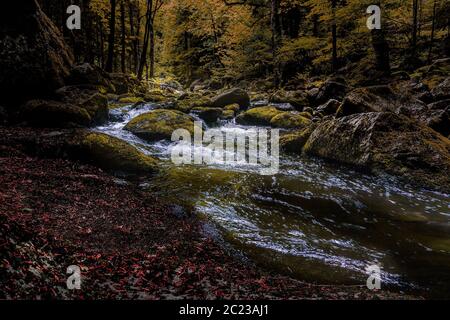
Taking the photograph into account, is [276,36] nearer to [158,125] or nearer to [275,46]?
[275,46]

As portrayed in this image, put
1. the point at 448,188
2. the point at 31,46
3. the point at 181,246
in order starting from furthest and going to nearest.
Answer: the point at 31,46 → the point at 448,188 → the point at 181,246

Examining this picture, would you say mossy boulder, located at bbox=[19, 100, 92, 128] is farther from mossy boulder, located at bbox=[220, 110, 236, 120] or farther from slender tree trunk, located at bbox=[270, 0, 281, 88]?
slender tree trunk, located at bbox=[270, 0, 281, 88]

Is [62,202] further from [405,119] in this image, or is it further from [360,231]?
[405,119]

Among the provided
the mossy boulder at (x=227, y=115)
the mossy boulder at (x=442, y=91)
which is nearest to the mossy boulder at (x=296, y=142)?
the mossy boulder at (x=227, y=115)

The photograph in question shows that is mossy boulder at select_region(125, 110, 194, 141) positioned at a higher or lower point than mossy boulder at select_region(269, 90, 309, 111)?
lower

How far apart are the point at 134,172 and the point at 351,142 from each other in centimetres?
614

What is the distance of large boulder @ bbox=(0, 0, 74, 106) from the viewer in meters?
10.4

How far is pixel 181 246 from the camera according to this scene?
4.46m

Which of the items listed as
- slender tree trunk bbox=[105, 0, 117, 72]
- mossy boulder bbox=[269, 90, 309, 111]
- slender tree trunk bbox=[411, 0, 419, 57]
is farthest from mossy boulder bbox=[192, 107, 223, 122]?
slender tree trunk bbox=[411, 0, 419, 57]

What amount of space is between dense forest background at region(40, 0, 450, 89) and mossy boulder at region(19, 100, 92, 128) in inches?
437

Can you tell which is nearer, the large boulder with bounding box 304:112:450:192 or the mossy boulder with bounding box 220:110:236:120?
the large boulder with bounding box 304:112:450:192

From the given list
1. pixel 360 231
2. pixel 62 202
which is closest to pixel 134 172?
pixel 62 202

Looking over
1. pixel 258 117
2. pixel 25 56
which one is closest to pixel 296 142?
pixel 258 117
